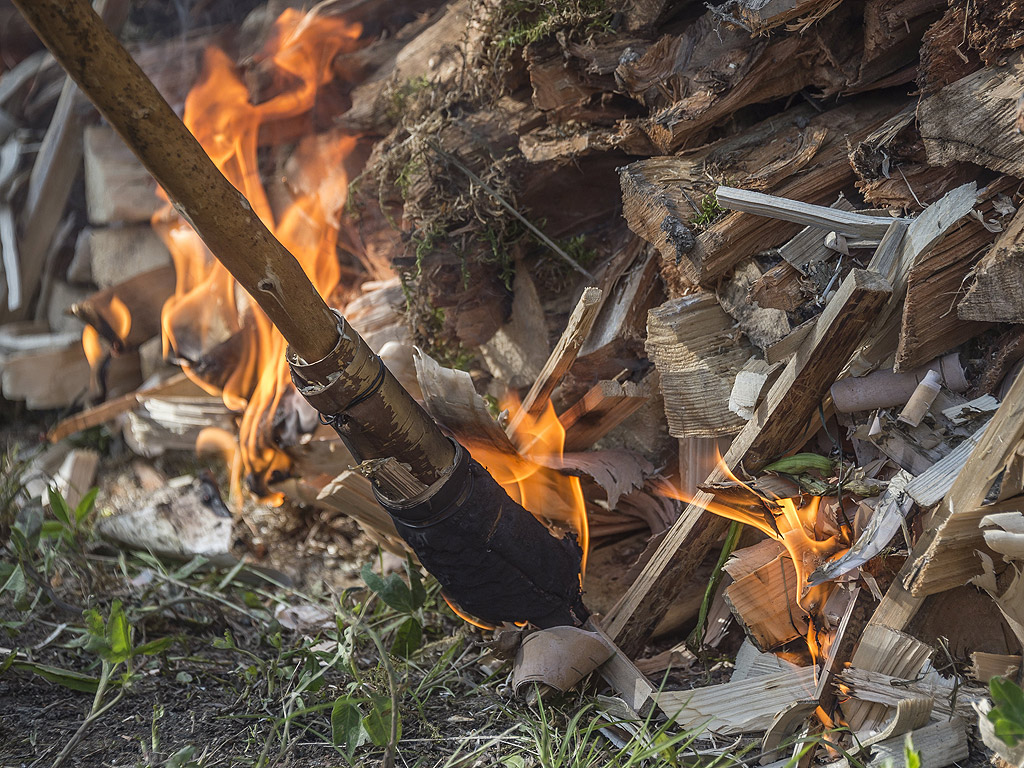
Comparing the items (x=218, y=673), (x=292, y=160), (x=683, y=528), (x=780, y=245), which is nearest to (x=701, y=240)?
(x=780, y=245)

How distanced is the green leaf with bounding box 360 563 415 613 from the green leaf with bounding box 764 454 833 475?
0.94 meters

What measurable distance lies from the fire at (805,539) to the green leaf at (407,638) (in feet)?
2.88

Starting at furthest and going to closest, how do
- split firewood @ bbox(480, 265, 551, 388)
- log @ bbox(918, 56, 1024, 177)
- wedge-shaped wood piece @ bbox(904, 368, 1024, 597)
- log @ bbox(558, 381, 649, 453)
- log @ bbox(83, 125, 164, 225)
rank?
log @ bbox(83, 125, 164, 225), split firewood @ bbox(480, 265, 551, 388), log @ bbox(558, 381, 649, 453), log @ bbox(918, 56, 1024, 177), wedge-shaped wood piece @ bbox(904, 368, 1024, 597)

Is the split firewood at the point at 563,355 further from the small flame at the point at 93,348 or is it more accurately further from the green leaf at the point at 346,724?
the small flame at the point at 93,348

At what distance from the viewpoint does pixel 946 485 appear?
59.1 inches

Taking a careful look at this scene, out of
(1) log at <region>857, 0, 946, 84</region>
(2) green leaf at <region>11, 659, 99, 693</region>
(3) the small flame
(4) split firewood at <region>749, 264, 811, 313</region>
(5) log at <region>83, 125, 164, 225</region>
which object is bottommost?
(4) split firewood at <region>749, 264, 811, 313</region>

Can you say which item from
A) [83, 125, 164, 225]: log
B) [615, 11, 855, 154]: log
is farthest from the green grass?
[83, 125, 164, 225]: log

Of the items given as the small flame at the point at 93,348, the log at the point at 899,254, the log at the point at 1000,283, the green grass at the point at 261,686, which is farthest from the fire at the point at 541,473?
the small flame at the point at 93,348

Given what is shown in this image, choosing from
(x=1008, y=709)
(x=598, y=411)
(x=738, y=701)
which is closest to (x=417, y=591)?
(x=598, y=411)

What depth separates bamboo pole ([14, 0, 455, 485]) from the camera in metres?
1.30

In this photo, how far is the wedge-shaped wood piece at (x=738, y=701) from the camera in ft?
5.34

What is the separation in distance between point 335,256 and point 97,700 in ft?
6.49

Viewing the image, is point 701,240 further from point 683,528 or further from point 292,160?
point 292,160

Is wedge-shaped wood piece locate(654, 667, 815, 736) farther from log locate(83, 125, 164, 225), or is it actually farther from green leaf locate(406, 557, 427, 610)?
log locate(83, 125, 164, 225)
